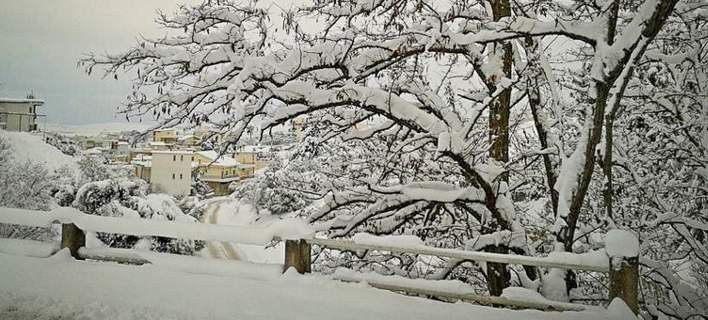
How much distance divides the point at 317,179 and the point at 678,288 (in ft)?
14.4

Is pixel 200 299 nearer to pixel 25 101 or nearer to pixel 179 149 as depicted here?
pixel 179 149

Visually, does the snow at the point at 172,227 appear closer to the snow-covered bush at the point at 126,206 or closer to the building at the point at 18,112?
the building at the point at 18,112

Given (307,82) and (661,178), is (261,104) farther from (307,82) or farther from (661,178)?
(661,178)

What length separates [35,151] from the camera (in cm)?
1027

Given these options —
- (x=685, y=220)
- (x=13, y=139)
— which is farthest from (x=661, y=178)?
(x=13, y=139)

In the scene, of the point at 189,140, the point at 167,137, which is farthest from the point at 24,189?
the point at 189,140

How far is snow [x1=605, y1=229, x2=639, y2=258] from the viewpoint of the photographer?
2.74m

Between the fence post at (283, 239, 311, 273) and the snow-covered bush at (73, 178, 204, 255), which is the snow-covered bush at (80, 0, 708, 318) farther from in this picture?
the snow-covered bush at (73, 178, 204, 255)

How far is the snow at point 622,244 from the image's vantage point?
2.74 m

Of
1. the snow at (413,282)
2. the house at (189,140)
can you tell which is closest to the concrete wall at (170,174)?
the house at (189,140)

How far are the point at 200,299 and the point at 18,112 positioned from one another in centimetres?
551

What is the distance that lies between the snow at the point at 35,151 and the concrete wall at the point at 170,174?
2.32 m

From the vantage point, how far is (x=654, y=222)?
14.3 feet

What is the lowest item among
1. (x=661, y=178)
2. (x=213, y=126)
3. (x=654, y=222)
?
(x=654, y=222)
